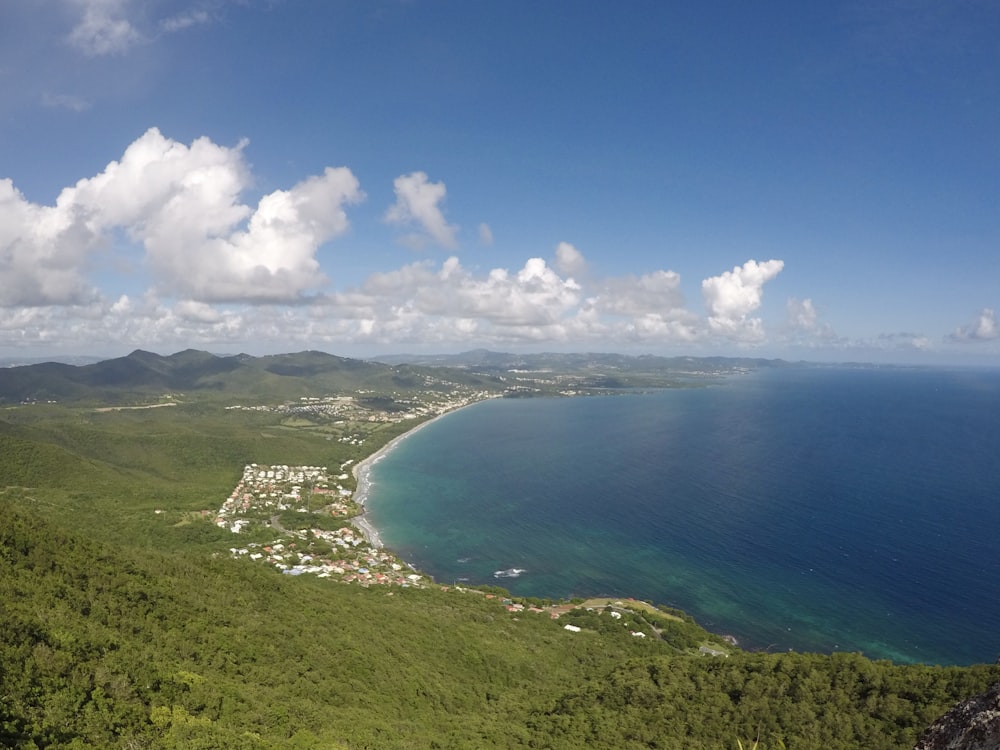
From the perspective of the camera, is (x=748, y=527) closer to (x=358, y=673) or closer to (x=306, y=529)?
(x=358, y=673)

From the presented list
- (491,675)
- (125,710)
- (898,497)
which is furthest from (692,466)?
(125,710)

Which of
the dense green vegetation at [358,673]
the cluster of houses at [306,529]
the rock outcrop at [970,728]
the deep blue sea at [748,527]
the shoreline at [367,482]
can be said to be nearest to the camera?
the rock outcrop at [970,728]

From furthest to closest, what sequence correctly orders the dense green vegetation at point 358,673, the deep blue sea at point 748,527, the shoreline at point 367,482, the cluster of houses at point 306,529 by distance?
the shoreline at point 367,482 < the cluster of houses at point 306,529 < the deep blue sea at point 748,527 < the dense green vegetation at point 358,673

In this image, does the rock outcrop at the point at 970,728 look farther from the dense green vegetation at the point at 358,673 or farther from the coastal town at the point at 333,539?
the coastal town at the point at 333,539

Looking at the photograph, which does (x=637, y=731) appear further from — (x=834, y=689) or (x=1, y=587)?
(x=1, y=587)

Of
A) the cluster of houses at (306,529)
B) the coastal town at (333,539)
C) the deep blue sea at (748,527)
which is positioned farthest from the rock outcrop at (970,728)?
the cluster of houses at (306,529)

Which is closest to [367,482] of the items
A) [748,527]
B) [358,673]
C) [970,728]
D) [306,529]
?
[306,529]
